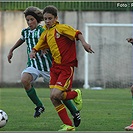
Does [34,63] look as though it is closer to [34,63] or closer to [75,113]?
[34,63]

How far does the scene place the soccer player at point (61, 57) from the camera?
22.3 ft

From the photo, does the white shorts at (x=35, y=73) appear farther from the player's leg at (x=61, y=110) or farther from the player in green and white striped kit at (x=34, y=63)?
the player's leg at (x=61, y=110)

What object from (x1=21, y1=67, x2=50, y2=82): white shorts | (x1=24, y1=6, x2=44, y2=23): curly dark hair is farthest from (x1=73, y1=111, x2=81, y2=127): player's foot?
(x1=24, y1=6, x2=44, y2=23): curly dark hair

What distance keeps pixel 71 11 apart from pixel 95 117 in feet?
39.4

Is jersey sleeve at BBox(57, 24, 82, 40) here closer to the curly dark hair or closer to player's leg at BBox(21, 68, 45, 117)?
the curly dark hair

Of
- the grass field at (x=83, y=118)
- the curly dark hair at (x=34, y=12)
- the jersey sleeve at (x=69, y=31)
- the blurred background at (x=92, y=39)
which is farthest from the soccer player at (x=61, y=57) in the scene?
the blurred background at (x=92, y=39)

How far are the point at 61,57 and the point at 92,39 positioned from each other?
523 inches

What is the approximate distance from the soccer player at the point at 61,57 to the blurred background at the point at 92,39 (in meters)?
12.8

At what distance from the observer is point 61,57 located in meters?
6.99

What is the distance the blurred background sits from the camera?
20.0 meters

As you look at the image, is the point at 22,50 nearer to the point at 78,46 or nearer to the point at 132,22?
the point at 78,46

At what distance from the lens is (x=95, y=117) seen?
862 cm

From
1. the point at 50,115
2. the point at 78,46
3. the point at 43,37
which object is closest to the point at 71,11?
the point at 78,46

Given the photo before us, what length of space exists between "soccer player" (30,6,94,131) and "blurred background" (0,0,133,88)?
12821mm
